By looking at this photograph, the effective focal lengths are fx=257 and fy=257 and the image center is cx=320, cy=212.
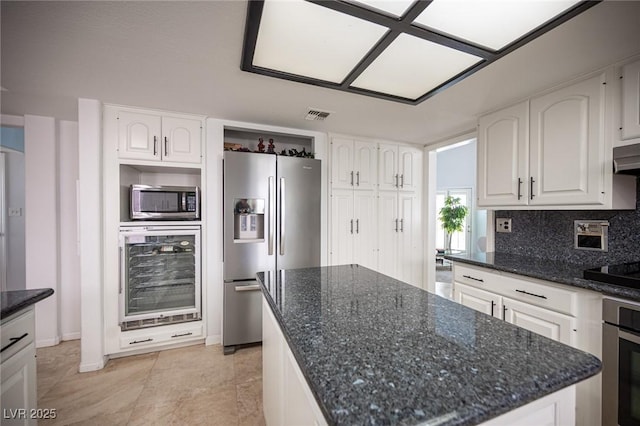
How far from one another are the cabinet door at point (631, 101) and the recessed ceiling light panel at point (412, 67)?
90cm

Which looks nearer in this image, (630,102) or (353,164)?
(630,102)

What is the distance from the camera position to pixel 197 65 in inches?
66.1

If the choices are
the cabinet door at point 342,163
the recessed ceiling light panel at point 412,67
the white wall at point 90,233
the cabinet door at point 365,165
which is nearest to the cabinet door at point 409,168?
the cabinet door at point 365,165

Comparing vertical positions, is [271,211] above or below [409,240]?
above

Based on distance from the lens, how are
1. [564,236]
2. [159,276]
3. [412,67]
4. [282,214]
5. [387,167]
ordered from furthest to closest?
1. [387,167]
2. [282,214]
3. [159,276]
4. [564,236]
5. [412,67]

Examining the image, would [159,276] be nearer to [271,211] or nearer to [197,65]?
[271,211]

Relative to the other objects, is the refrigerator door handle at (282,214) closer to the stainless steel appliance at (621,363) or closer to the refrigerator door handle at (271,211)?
the refrigerator door handle at (271,211)

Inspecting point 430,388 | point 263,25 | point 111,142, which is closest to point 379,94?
point 263,25

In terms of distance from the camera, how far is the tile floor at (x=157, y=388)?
169 centimetres

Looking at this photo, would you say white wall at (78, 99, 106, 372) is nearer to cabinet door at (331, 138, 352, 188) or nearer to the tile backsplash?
cabinet door at (331, 138, 352, 188)

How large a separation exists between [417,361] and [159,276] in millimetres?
2599

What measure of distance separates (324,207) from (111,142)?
7.11ft

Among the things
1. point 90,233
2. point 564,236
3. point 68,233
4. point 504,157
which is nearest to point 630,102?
point 504,157

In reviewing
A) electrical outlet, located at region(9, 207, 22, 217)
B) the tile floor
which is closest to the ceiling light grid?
the tile floor
